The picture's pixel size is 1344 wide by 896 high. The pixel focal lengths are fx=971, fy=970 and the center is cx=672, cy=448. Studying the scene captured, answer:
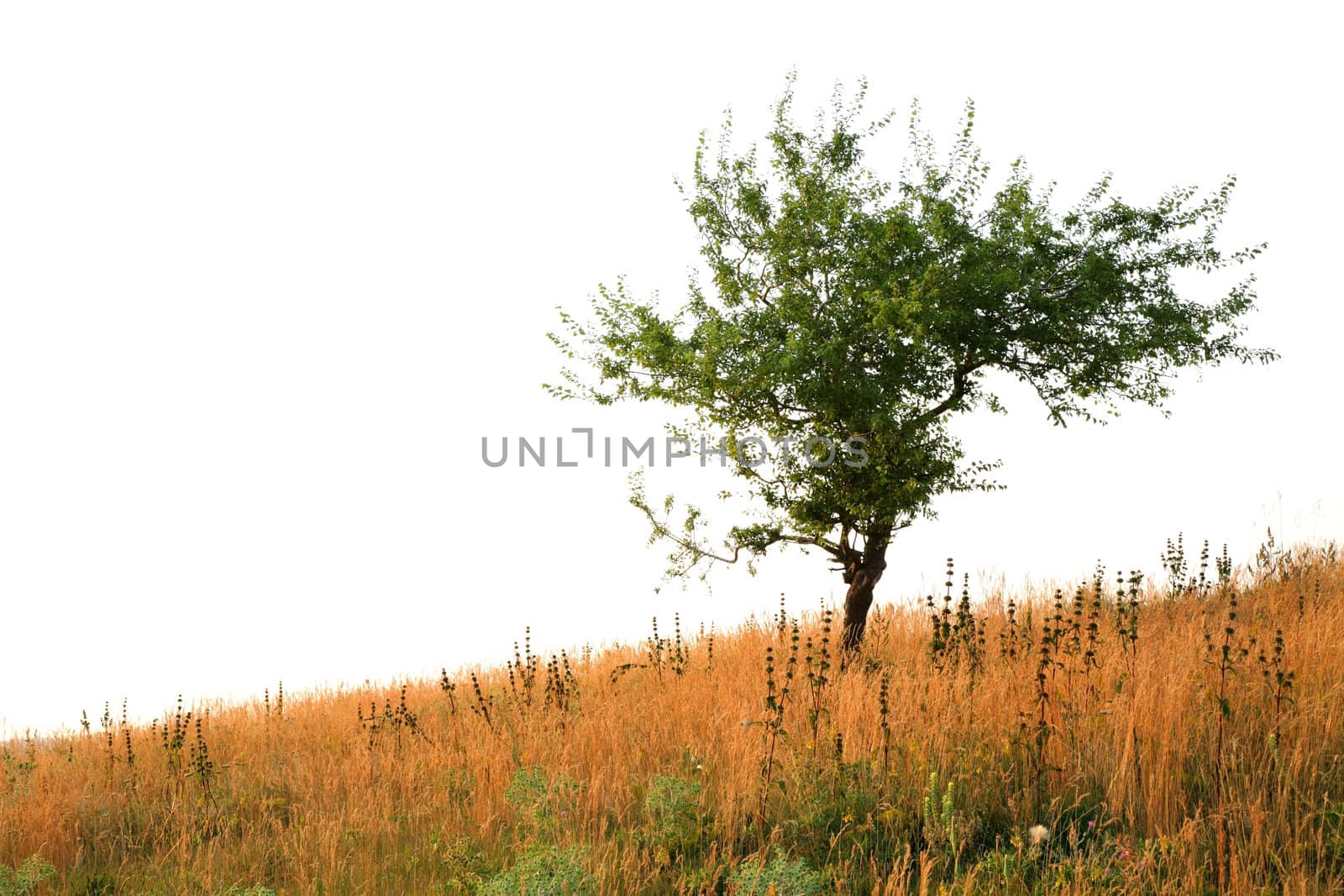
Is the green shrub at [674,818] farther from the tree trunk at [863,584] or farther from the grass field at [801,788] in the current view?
the tree trunk at [863,584]

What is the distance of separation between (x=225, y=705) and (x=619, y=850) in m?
10.8

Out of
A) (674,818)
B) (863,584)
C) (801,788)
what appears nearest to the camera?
(674,818)

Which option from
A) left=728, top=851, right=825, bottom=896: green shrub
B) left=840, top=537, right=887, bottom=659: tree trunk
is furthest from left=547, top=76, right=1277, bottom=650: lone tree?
left=728, top=851, right=825, bottom=896: green shrub

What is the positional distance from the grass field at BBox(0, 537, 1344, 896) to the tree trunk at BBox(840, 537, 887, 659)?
0.76 meters

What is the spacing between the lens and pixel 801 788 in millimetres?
6707

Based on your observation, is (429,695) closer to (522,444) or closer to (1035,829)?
(522,444)

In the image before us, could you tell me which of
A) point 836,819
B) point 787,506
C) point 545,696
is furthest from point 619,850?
point 787,506

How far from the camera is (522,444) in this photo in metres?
13.2

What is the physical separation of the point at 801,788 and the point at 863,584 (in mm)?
5750

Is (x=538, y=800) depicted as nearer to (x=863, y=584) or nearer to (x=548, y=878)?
(x=548, y=878)

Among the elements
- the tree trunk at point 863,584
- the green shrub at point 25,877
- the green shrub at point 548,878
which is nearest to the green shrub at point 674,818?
the green shrub at point 548,878

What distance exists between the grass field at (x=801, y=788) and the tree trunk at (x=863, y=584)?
761mm

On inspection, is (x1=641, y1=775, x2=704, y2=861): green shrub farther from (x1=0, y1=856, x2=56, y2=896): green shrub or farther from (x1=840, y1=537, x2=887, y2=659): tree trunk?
(x1=840, y1=537, x2=887, y2=659): tree trunk

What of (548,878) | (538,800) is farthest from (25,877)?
(548,878)
